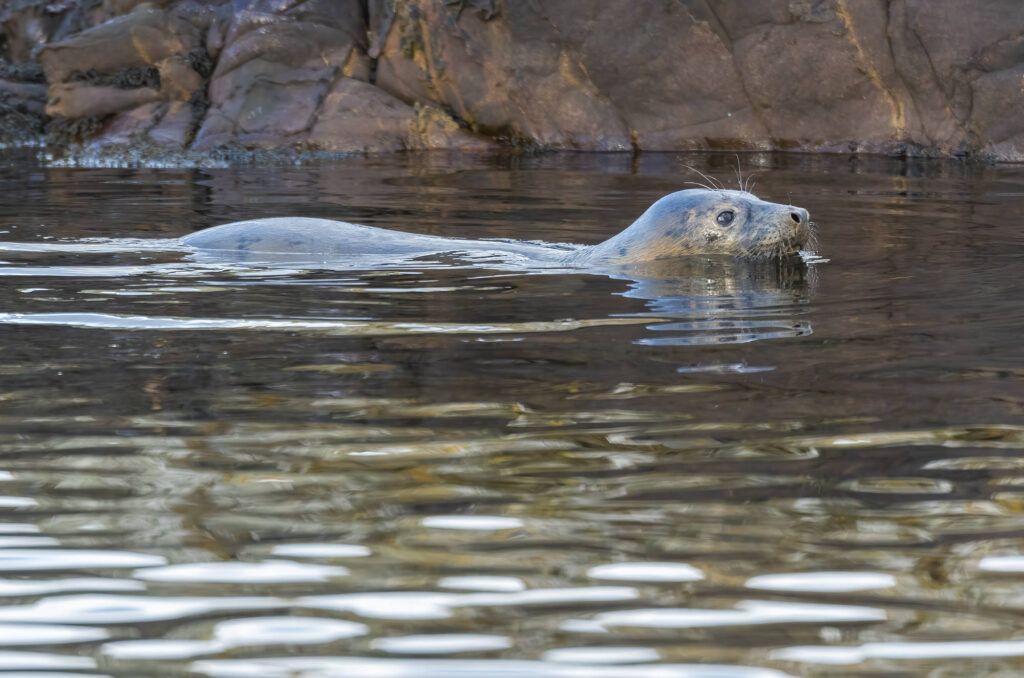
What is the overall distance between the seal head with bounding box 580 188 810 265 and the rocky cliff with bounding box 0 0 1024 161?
6.45 meters

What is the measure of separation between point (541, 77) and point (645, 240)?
7706 millimetres

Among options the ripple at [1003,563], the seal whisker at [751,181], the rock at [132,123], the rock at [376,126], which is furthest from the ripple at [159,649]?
the rock at [132,123]

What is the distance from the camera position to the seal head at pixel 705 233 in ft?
21.9

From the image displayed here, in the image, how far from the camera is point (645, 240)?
6.81m

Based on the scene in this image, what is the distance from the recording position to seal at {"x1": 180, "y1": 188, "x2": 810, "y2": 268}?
6664 mm

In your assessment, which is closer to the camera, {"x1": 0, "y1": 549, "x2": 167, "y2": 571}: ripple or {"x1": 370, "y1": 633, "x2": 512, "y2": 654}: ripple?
{"x1": 370, "y1": 633, "x2": 512, "y2": 654}: ripple

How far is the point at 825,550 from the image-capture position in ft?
7.94

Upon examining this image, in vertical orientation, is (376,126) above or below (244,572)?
above

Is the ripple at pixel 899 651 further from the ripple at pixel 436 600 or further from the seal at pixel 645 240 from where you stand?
the seal at pixel 645 240

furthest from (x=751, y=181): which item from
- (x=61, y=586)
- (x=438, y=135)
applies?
(x=61, y=586)

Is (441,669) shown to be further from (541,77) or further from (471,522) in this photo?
(541,77)

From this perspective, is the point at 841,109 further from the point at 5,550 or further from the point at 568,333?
the point at 5,550

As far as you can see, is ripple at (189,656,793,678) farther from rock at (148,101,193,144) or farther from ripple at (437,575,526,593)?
rock at (148,101,193,144)

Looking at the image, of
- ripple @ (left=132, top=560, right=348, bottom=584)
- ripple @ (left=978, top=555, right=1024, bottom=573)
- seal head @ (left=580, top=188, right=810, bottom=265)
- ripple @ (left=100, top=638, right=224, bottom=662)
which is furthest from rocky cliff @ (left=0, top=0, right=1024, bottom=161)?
ripple @ (left=100, top=638, right=224, bottom=662)
